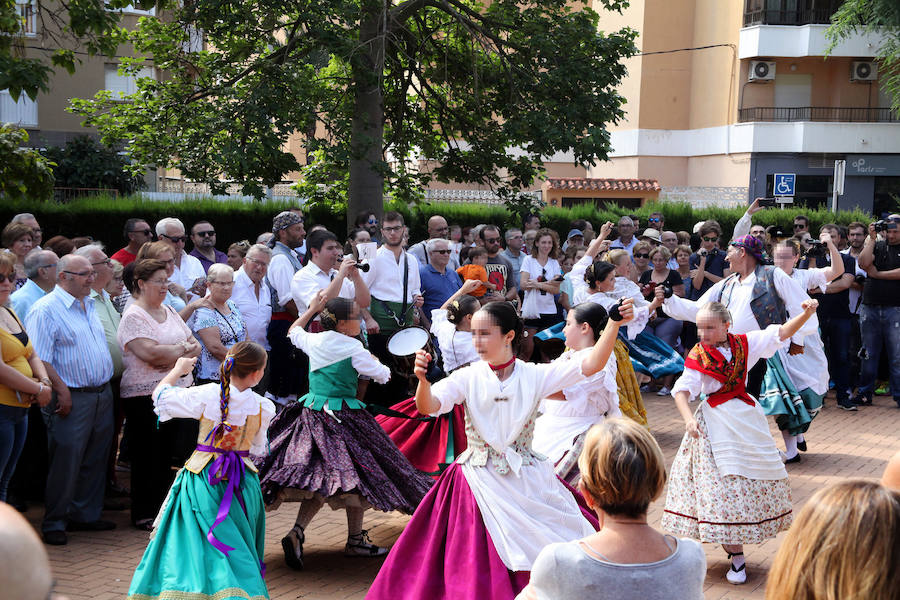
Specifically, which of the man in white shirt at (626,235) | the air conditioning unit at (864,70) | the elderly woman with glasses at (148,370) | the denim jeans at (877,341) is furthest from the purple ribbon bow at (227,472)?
the air conditioning unit at (864,70)

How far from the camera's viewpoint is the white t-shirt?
11.5 meters

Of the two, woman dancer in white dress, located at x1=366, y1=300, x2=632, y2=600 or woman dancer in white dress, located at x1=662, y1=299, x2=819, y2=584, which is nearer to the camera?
woman dancer in white dress, located at x1=366, y1=300, x2=632, y2=600

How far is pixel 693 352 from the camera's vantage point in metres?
6.12

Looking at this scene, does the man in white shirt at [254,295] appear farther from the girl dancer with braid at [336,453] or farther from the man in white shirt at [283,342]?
the girl dancer with braid at [336,453]

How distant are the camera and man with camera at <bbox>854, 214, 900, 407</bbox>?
0.47 metres

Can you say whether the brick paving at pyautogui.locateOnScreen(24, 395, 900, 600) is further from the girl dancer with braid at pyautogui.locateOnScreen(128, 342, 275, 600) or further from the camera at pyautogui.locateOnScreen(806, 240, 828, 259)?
the camera at pyautogui.locateOnScreen(806, 240, 828, 259)

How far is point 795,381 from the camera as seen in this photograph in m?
9.23

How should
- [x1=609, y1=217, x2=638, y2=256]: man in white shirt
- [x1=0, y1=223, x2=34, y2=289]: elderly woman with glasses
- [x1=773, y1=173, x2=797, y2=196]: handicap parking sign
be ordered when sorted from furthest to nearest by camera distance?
[x1=773, y1=173, x2=797, y2=196]: handicap parking sign
[x1=609, y1=217, x2=638, y2=256]: man in white shirt
[x1=0, y1=223, x2=34, y2=289]: elderly woman with glasses

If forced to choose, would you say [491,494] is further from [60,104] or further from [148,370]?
[60,104]

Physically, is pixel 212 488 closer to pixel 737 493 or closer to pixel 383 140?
pixel 737 493

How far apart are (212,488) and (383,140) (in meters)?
9.55

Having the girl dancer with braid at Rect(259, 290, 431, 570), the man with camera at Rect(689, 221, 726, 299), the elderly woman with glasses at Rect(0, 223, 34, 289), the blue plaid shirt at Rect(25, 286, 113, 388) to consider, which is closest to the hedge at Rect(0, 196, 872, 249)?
the man with camera at Rect(689, 221, 726, 299)

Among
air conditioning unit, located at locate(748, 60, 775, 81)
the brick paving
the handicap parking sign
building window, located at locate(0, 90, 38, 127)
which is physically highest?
air conditioning unit, located at locate(748, 60, 775, 81)

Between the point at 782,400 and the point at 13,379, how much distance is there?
6252 mm
